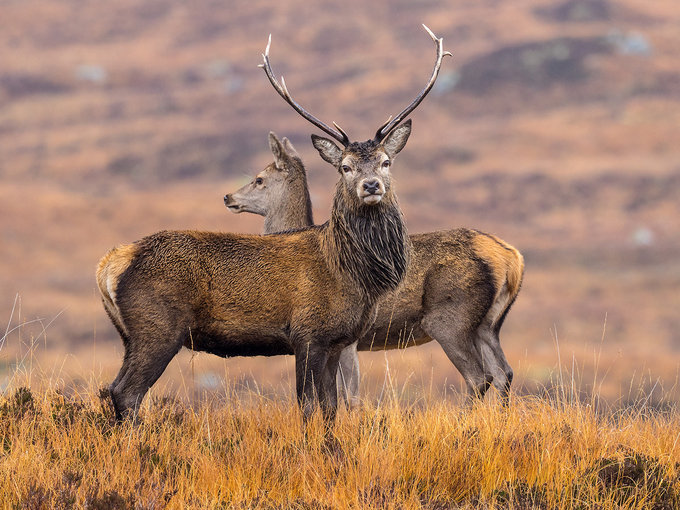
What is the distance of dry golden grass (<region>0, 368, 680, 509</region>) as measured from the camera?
5.62 meters

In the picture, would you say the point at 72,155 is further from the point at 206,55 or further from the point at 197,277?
the point at 197,277

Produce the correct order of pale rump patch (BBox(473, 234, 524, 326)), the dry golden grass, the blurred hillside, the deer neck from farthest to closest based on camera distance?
the blurred hillside → the deer neck → pale rump patch (BBox(473, 234, 524, 326)) → the dry golden grass

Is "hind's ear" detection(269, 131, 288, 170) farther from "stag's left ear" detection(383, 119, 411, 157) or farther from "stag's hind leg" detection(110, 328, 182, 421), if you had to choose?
"stag's hind leg" detection(110, 328, 182, 421)

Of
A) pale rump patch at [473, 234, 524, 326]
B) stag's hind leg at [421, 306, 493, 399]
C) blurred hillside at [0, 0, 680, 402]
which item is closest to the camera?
stag's hind leg at [421, 306, 493, 399]

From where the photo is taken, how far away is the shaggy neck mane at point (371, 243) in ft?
24.0

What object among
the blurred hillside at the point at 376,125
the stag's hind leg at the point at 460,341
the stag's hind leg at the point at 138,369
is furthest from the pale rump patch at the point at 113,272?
the blurred hillside at the point at 376,125

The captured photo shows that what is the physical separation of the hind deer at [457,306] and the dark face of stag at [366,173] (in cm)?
143

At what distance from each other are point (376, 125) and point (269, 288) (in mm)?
81498

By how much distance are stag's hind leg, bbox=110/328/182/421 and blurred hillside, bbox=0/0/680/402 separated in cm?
3960

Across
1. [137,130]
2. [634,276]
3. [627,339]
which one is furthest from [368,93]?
[627,339]

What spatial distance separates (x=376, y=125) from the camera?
87.9 meters

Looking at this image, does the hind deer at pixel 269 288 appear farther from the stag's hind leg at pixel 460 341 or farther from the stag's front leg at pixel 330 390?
the stag's hind leg at pixel 460 341

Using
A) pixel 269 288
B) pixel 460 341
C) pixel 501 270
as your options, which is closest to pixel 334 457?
pixel 269 288

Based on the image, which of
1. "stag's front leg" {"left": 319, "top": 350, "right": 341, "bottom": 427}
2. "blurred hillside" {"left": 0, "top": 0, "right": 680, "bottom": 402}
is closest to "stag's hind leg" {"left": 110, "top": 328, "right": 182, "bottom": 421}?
"stag's front leg" {"left": 319, "top": 350, "right": 341, "bottom": 427}
